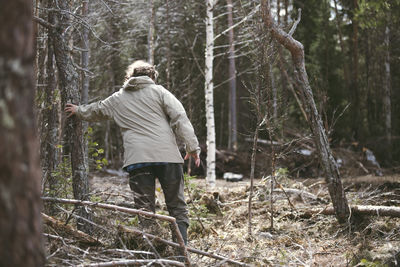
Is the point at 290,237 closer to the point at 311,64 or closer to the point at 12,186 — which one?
the point at 12,186

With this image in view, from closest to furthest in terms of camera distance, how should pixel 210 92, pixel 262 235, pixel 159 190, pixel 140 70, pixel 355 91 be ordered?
1. pixel 140 70
2. pixel 159 190
3. pixel 262 235
4. pixel 210 92
5. pixel 355 91

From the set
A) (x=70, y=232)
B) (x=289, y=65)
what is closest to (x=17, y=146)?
(x=70, y=232)

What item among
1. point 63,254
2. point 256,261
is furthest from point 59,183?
point 256,261

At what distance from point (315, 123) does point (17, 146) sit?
4681 mm

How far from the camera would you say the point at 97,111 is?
474 centimetres

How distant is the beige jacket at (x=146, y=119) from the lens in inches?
182

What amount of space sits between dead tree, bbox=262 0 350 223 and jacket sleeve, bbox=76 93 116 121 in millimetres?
2515

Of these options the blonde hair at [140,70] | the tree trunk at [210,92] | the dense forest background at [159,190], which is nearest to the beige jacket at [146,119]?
the blonde hair at [140,70]

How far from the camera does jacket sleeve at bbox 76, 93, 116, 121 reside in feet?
15.0

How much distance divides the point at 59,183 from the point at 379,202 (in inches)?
204

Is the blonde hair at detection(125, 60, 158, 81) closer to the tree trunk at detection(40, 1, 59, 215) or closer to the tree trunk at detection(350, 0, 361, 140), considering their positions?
the tree trunk at detection(40, 1, 59, 215)

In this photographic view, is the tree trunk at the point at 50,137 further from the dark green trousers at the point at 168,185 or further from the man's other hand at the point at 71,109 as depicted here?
the dark green trousers at the point at 168,185

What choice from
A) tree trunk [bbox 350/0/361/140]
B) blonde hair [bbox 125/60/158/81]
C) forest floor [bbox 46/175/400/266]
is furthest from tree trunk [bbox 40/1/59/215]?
tree trunk [bbox 350/0/361/140]

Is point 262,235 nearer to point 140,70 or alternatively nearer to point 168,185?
point 168,185
